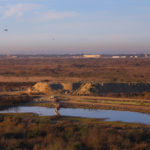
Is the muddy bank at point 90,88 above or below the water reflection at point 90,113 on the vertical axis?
above

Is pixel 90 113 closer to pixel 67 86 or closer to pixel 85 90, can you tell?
pixel 85 90

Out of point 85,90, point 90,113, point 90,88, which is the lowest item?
point 90,113

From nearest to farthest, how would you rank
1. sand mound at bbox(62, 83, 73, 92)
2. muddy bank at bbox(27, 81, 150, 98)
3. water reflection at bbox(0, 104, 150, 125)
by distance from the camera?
water reflection at bbox(0, 104, 150, 125)
muddy bank at bbox(27, 81, 150, 98)
sand mound at bbox(62, 83, 73, 92)

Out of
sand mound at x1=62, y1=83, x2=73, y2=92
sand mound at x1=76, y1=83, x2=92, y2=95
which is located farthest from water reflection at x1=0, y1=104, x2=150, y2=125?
sand mound at x1=62, y1=83, x2=73, y2=92

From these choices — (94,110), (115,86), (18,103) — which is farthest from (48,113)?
(115,86)

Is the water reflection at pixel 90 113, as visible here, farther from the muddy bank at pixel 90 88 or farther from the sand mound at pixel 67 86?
the sand mound at pixel 67 86

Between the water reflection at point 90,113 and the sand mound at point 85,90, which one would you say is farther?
the sand mound at point 85,90

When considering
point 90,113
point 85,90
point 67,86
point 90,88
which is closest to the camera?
point 90,113

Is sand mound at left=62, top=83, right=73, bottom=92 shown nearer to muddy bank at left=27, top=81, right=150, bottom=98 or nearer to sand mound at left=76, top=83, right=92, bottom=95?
muddy bank at left=27, top=81, right=150, bottom=98

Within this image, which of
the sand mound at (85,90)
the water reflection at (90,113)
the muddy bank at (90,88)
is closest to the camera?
the water reflection at (90,113)

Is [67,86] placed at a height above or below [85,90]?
above

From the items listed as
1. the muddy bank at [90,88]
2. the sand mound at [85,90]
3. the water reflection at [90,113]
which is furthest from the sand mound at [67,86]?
the water reflection at [90,113]

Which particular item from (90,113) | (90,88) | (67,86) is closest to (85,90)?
(90,88)

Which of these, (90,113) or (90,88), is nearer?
(90,113)
